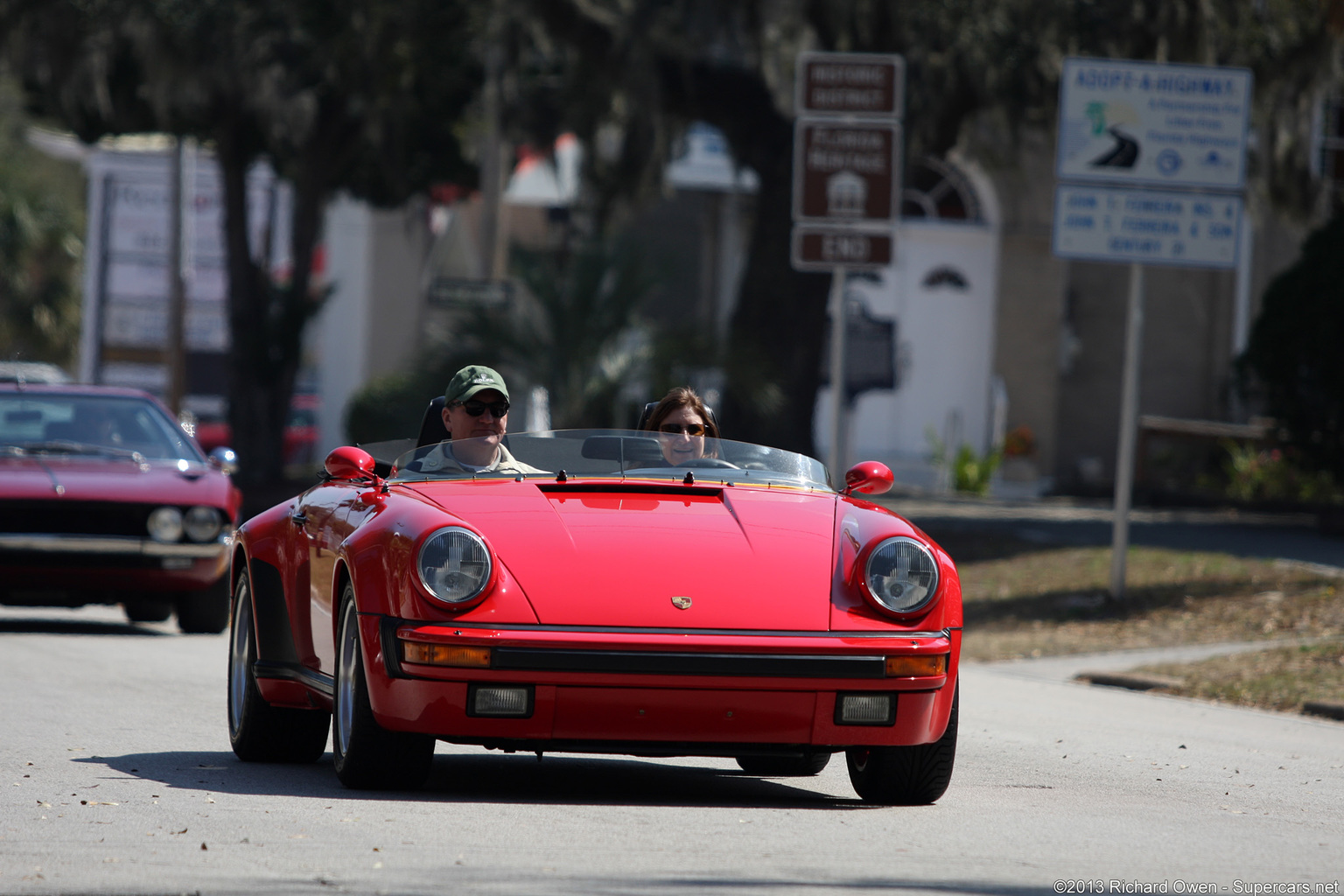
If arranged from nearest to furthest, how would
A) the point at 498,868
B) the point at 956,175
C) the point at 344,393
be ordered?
the point at 498,868 → the point at 956,175 → the point at 344,393

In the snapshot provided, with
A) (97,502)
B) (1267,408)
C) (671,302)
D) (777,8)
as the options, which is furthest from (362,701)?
(671,302)

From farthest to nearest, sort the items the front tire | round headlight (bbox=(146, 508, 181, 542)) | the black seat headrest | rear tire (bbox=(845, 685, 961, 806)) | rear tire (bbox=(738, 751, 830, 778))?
round headlight (bbox=(146, 508, 181, 542))
the black seat headrest
rear tire (bbox=(738, 751, 830, 778))
rear tire (bbox=(845, 685, 961, 806))
the front tire

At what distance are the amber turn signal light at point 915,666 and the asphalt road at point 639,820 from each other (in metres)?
0.42

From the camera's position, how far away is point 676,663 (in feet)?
18.3

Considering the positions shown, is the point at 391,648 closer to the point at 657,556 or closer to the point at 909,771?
the point at 657,556

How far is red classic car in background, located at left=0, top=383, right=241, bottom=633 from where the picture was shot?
1194 centimetres

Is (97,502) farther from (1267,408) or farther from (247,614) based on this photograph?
(1267,408)

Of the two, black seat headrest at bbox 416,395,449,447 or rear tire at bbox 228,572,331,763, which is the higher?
black seat headrest at bbox 416,395,449,447

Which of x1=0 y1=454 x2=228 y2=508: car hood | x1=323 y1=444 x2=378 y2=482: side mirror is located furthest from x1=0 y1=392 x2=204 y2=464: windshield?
x1=323 y1=444 x2=378 y2=482: side mirror

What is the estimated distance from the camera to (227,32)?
67.9 feet

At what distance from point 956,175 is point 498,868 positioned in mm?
23025

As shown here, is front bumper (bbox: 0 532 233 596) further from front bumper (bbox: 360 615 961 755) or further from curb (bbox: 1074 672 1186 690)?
front bumper (bbox: 360 615 961 755)

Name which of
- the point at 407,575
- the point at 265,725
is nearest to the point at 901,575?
the point at 407,575

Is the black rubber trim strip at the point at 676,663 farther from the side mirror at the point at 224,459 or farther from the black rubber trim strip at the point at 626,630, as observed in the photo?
the side mirror at the point at 224,459
